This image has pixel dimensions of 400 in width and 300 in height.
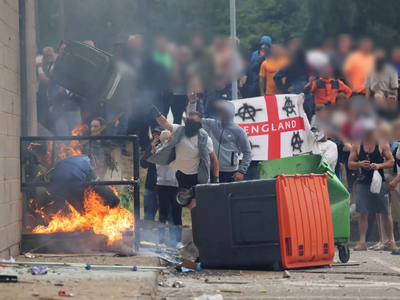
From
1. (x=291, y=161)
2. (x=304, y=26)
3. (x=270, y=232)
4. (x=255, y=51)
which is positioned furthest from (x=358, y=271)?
(x=255, y=51)

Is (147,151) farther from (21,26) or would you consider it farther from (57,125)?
(21,26)

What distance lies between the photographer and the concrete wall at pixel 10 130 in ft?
26.5

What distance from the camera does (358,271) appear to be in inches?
331

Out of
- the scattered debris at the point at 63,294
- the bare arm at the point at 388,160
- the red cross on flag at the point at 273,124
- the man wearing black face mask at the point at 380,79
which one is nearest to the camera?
the scattered debris at the point at 63,294

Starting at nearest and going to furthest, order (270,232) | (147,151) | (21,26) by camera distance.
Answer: (270,232) < (21,26) < (147,151)

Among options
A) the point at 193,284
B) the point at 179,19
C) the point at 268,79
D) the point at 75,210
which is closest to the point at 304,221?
the point at 193,284

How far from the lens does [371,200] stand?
37.4ft

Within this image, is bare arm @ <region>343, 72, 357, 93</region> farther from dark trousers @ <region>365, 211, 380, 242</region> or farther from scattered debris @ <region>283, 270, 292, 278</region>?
dark trousers @ <region>365, 211, 380, 242</region>

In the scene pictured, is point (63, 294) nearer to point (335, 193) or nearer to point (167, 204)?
point (335, 193)

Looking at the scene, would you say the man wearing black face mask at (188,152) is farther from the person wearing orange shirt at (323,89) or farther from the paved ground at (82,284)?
the paved ground at (82,284)

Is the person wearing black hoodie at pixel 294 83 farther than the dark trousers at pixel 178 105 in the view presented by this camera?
No

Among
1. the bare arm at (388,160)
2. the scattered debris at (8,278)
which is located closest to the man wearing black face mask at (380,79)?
the bare arm at (388,160)

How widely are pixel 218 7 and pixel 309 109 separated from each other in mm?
2199

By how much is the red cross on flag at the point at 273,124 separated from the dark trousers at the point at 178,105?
75 cm
